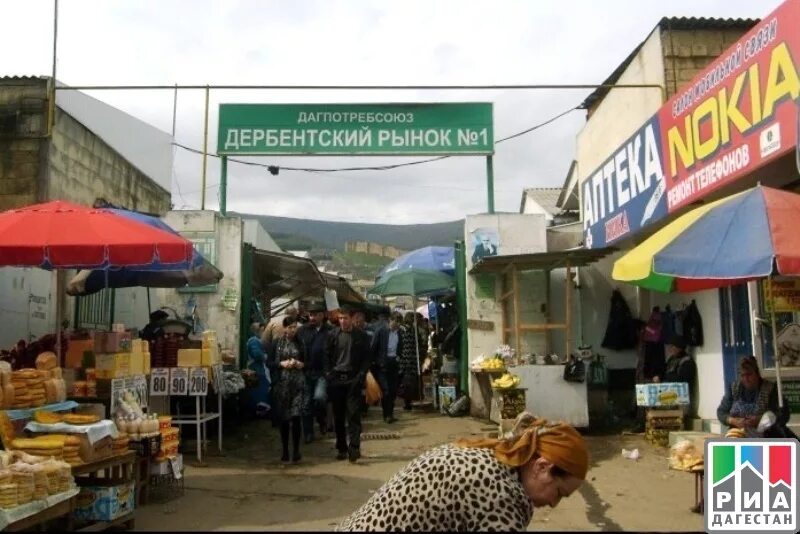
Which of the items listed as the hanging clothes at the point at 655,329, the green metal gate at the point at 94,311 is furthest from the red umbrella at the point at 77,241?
the hanging clothes at the point at 655,329

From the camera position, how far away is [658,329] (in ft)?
34.4

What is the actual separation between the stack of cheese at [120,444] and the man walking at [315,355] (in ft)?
8.68

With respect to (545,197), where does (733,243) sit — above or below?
below

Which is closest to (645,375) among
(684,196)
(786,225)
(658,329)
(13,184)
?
(658,329)

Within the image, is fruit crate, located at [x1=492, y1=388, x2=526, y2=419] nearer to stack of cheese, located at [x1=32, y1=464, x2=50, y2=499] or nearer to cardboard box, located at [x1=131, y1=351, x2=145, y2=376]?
cardboard box, located at [x1=131, y1=351, x2=145, y2=376]

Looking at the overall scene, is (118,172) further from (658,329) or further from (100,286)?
(658,329)

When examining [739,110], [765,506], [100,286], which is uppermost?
[739,110]

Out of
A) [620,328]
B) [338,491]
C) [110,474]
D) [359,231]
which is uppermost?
[359,231]

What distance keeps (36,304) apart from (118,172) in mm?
4886

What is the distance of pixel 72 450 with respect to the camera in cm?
534

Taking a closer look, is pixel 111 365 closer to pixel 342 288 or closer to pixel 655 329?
pixel 655 329

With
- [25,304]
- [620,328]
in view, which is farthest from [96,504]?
[620,328]

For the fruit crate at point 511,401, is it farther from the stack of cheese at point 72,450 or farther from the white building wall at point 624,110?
the stack of cheese at point 72,450

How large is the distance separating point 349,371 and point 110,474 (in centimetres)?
306
